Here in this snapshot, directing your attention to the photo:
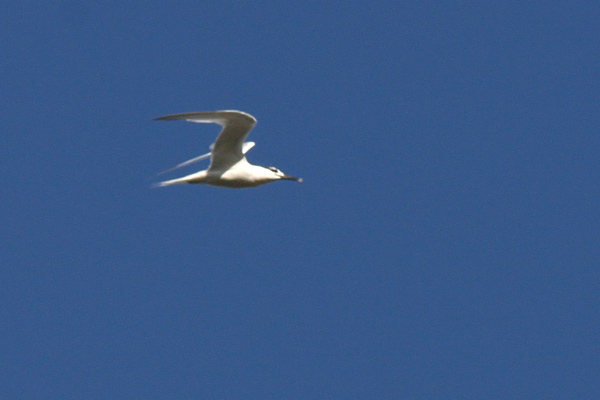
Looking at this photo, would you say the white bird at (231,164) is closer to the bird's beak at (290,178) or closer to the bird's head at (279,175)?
the bird's head at (279,175)

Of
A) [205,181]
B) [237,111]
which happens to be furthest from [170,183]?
[237,111]

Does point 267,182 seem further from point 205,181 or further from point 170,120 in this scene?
point 170,120

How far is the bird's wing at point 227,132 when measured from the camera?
16.0 meters

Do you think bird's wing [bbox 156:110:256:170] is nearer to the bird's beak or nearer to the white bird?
the white bird

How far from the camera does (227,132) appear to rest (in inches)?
666

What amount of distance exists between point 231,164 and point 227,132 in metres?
0.73

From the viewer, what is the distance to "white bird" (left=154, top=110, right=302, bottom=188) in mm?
16703

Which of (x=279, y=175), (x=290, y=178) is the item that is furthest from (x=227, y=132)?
(x=290, y=178)

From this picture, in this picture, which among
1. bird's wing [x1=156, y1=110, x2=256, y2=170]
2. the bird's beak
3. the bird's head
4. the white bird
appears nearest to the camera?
bird's wing [x1=156, y1=110, x2=256, y2=170]

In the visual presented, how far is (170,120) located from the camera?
50.1ft

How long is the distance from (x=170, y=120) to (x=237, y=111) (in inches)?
51.4

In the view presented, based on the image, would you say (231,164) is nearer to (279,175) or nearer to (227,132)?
(227,132)

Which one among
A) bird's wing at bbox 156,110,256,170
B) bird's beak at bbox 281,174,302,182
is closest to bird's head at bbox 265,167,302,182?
bird's beak at bbox 281,174,302,182

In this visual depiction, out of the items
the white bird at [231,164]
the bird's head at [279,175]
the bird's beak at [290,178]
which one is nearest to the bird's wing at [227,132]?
the white bird at [231,164]
